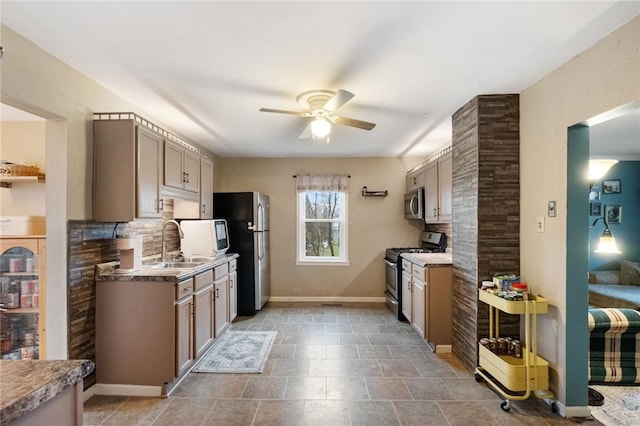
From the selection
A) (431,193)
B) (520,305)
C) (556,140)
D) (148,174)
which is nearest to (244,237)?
(148,174)

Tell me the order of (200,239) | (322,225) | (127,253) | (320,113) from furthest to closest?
(322,225) < (200,239) < (320,113) < (127,253)

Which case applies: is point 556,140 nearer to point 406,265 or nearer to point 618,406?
Result: point 618,406

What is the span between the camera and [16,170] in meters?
2.79

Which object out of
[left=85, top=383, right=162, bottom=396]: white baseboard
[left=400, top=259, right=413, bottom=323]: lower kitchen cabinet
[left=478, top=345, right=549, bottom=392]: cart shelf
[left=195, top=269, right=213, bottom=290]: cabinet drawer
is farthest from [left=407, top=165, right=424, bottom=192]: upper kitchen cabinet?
[left=85, top=383, right=162, bottom=396]: white baseboard

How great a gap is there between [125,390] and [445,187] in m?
3.64

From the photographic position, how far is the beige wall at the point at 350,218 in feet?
18.3

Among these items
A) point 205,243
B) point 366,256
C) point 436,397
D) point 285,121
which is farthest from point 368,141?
point 436,397

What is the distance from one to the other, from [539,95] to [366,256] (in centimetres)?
354

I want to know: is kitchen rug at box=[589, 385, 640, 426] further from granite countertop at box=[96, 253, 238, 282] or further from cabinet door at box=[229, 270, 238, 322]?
cabinet door at box=[229, 270, 238, 322]

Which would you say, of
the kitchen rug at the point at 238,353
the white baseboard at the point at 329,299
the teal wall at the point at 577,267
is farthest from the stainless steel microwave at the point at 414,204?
the kitchen rug at the point at 238,353

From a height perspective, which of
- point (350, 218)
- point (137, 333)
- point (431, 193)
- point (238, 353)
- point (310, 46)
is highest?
point (310, 46)

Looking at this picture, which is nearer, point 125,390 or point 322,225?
point 125,390

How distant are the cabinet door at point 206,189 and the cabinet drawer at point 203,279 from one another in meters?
0.97

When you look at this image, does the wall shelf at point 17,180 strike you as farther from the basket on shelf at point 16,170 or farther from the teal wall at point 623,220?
the teal wall at point 623,220
